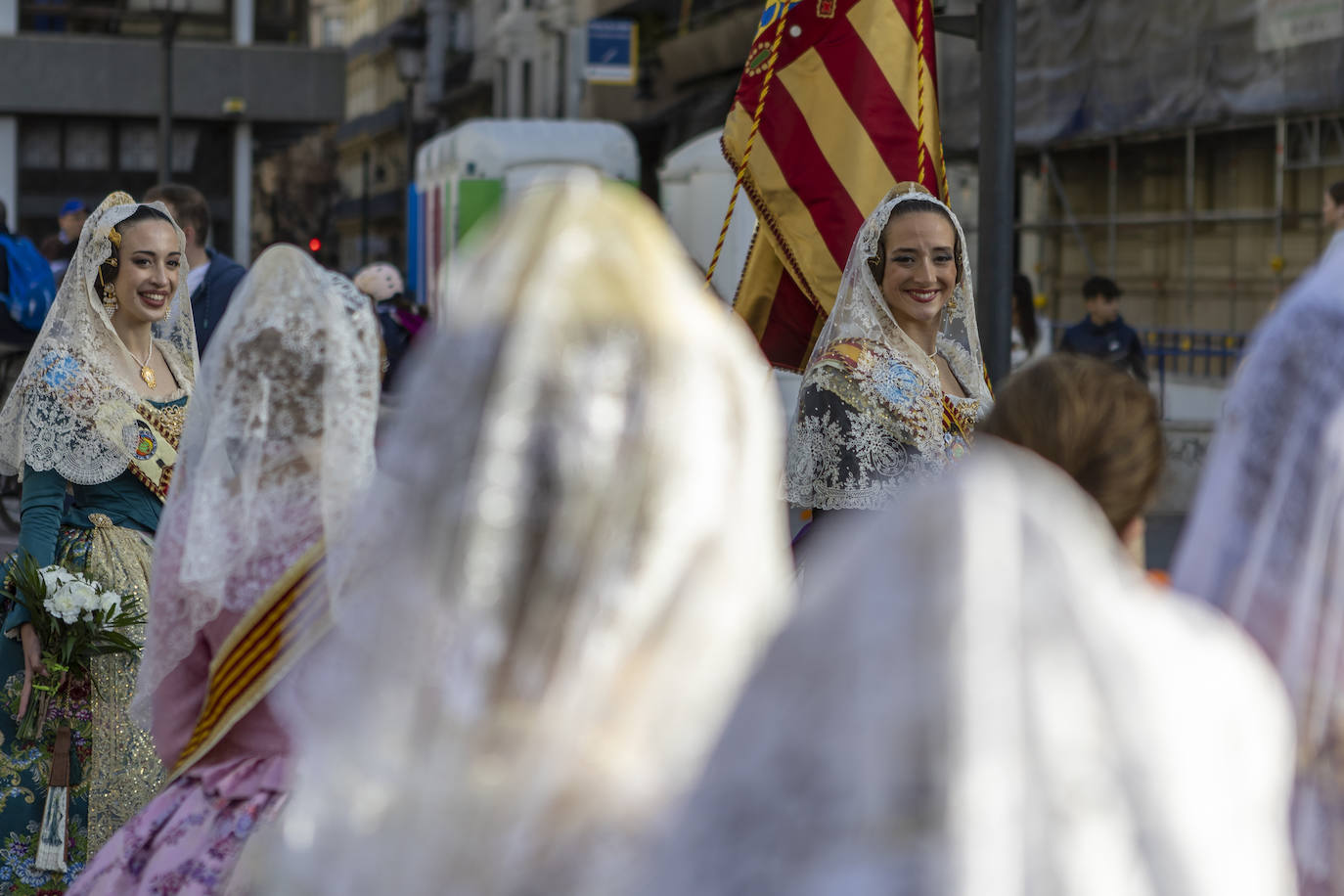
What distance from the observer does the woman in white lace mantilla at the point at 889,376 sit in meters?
4.54

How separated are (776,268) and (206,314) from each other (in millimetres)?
2192

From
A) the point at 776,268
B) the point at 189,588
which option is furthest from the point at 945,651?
the point at 776,268

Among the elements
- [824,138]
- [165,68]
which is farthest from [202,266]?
[165,68]

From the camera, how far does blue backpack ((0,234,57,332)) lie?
10789 millimetres

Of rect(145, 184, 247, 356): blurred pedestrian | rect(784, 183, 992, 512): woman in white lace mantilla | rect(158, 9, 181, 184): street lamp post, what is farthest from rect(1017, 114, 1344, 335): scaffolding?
rect(784, 183, 992, 512): woman in white lace mantilla

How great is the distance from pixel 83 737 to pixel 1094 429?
10.9ft

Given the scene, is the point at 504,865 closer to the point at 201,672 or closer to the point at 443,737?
the point at 443,737

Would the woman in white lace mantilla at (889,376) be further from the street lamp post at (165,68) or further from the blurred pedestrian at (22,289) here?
the street lamp post at (165,68)

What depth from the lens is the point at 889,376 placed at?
459cm

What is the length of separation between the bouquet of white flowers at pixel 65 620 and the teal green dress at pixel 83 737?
0.05 metres

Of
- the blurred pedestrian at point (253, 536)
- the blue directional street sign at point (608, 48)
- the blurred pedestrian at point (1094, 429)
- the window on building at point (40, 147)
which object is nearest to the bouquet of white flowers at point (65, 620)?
the blurred pedestrian at point (253, 536)

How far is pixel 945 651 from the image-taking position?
146cm

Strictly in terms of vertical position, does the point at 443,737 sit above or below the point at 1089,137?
below

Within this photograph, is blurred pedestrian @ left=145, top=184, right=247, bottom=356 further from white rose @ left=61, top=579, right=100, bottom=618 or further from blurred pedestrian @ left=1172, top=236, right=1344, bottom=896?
blurred pedestrian @ left=1172, top=236, right=1344, bottom=896
